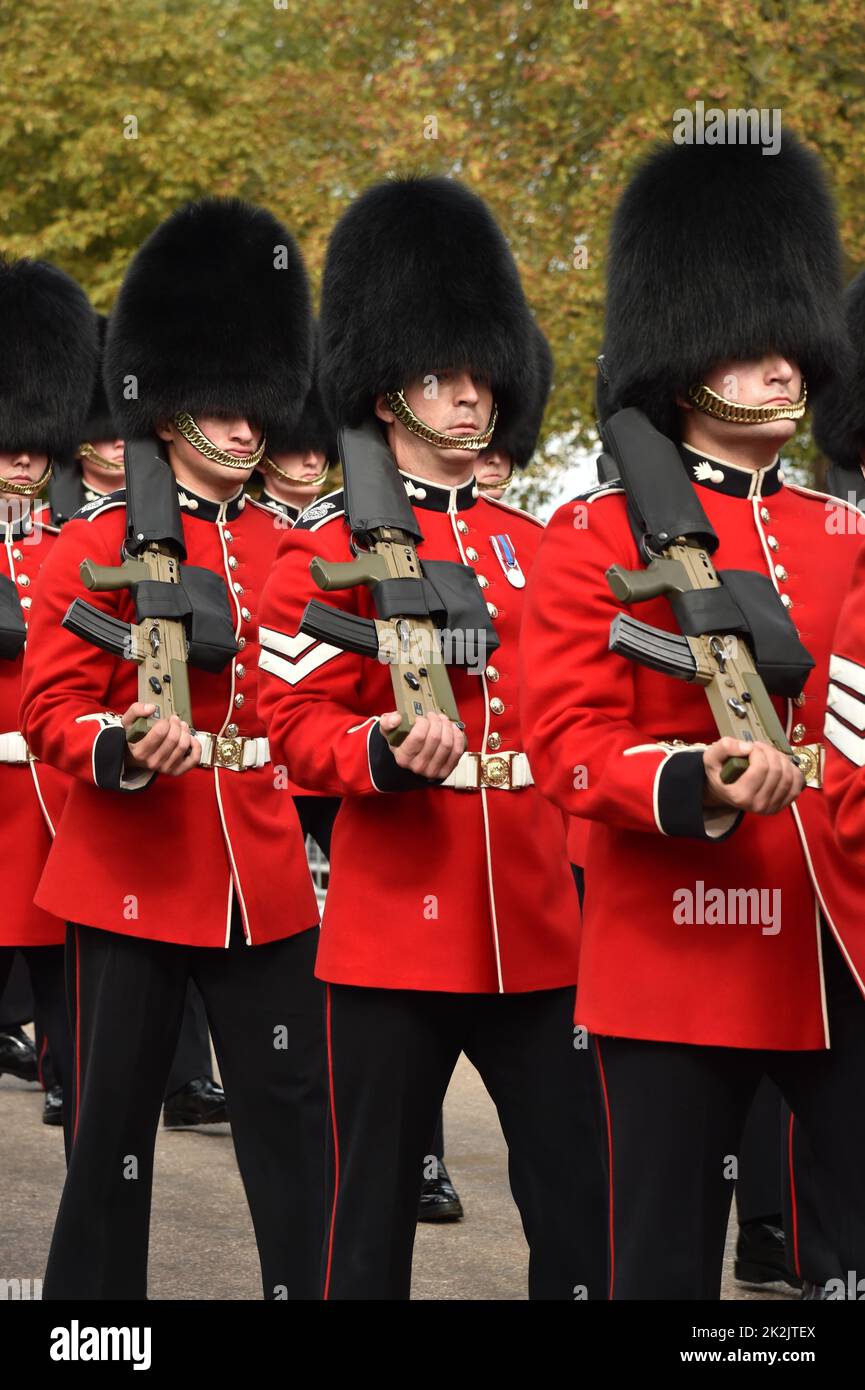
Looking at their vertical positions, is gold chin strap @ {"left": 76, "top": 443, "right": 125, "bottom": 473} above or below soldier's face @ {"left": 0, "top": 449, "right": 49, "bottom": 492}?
above

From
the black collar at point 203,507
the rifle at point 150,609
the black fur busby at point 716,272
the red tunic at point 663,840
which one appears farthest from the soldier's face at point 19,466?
the red tunic at point 663,840

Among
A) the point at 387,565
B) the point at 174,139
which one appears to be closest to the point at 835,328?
the point at 387,565

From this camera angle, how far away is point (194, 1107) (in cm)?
714

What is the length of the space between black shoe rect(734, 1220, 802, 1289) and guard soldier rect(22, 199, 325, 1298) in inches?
53.6

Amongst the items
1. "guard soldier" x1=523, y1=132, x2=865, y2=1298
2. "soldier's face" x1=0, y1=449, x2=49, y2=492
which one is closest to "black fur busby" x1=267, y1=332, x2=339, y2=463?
"soldier's face" x1=0, y1=449, x2=49, y2=492

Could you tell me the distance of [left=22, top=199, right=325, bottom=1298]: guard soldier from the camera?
14.3 feet

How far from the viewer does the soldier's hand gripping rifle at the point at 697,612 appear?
129 inches

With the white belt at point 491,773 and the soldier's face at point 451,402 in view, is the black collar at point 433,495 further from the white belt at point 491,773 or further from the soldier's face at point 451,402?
the white belt at point 491,773

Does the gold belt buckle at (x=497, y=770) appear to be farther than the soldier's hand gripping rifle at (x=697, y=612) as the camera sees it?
Yes

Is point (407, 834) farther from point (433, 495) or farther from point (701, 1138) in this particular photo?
point (701, 1138)

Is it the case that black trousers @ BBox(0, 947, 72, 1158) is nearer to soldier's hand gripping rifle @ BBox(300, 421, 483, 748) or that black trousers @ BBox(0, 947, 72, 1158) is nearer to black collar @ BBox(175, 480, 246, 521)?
black collar @ BBox(175, 480, 246, 521)

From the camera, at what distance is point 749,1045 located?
3291 mm

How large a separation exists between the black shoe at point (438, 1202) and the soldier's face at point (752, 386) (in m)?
2.95

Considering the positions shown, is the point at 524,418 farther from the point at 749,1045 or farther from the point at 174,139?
the point at 174,139
